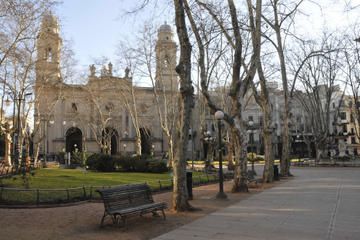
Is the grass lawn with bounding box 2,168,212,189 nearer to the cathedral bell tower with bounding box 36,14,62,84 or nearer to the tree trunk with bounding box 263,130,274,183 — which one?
the tree trunk with bounding box 263,130,274,183

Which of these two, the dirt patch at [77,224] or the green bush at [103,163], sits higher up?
the green bush at [103,163]

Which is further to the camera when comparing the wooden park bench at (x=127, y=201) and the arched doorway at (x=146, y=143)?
the arched doorway at (x=146, y=143)

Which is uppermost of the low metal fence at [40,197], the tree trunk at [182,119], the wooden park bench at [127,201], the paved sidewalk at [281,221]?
the tree trunk at [182,119]

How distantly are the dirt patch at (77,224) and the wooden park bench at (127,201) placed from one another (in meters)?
0.30

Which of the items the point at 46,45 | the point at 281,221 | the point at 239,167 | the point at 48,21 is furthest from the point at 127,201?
the point at 46,45

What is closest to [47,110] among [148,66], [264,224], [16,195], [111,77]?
[111,77]

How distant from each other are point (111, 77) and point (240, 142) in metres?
16.9

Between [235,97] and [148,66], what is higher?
[148,66]

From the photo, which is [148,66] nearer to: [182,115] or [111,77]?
[111,77]

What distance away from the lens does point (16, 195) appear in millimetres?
10047

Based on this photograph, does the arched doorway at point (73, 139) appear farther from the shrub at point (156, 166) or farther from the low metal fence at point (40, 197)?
the low metal fence at point (40, 197)

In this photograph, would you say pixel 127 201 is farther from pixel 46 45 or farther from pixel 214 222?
pixel 46 45

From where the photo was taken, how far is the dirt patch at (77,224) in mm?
5965

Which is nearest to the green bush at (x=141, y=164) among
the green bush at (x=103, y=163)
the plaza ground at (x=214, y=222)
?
the green bush at (x=103, y=163)
